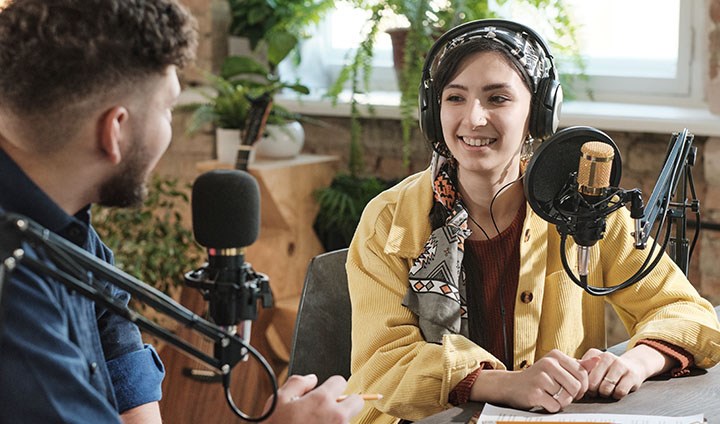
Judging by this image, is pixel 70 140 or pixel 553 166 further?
pixel 553 166

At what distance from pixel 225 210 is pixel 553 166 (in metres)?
0.55

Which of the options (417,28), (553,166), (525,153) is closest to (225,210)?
(553,166)

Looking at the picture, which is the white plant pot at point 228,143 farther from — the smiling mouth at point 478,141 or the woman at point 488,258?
the smiling mouth at point 478,141

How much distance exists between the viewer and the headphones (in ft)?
5.84

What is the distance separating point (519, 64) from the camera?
178 centimetres

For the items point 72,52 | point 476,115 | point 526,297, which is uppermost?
point 72,52

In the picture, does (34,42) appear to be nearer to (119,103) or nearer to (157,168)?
(119,103)

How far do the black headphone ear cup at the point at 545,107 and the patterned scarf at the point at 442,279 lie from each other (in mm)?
220

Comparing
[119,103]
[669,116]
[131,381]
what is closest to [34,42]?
[119,103]

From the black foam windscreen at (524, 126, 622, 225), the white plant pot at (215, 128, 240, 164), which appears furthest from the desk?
the white plant pot at (215, 128, 240, 164)

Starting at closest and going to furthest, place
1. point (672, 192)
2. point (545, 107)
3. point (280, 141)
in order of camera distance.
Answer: point (672, 192), point (545, 107), point (280, 141)

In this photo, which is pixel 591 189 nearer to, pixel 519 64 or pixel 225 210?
pixel 519 64

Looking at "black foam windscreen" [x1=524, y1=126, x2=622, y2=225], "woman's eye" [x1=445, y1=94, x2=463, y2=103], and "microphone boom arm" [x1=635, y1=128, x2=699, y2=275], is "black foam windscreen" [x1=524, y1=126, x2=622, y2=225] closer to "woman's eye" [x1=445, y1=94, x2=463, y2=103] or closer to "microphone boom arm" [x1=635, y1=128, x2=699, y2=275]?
"microphone boom arm" [x1=635, y1=128, x2=699, y2=275]

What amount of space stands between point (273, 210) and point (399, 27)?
78cm
